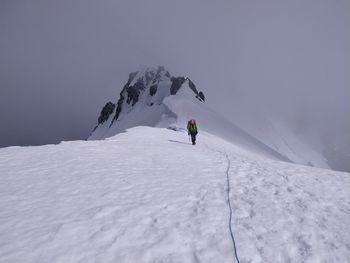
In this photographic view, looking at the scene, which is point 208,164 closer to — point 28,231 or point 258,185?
A: point 258,185

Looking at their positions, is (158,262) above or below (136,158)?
below

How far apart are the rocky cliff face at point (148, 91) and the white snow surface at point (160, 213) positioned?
62687 mm

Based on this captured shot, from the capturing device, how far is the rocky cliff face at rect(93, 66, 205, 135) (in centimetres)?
8562

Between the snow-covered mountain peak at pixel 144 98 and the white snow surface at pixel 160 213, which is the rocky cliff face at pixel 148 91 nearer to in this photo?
the snow-covered mountain peak at pixel 144 98

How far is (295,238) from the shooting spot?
20.4 ft

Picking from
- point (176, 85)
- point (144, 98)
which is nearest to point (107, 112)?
point (144, 98)

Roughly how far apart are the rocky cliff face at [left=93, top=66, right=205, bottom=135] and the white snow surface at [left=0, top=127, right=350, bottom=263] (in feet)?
206

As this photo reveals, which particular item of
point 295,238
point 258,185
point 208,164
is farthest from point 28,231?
point 208,164

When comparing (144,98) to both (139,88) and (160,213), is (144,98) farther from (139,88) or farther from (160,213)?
(160,213)

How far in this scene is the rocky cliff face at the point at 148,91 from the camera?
85625mm

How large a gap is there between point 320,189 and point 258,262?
570cm

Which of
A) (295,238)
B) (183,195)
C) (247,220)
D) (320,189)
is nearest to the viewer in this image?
(295,238)

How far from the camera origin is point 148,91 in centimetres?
10356

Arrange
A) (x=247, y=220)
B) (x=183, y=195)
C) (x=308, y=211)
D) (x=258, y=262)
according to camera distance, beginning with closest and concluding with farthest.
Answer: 1. (x=258, y=262)
2. (x=247, y=220)
3. (x=308, y=211)
4. (x=183, y=195)
